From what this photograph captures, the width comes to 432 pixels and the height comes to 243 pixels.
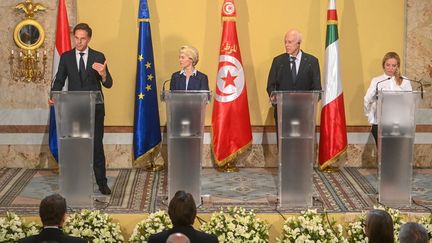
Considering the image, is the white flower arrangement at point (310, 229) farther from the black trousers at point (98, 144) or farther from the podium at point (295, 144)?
the black trousers at point (98, 144)

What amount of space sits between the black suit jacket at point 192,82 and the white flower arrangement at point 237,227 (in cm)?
164

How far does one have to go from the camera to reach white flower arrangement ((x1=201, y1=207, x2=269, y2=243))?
23.4ft

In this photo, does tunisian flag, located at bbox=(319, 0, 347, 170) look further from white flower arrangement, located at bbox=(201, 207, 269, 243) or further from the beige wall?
white flower arrangement, located at bbox=(201, 207, 269, 243)

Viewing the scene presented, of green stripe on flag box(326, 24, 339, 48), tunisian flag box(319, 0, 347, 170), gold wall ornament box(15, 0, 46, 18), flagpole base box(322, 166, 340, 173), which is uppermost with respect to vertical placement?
gold wall ornament box(15, 0, 46, 18)

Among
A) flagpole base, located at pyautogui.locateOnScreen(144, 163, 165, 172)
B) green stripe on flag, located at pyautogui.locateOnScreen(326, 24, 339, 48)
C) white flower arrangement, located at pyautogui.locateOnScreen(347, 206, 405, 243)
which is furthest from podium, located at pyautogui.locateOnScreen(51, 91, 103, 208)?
green stripe on flag, located at pyautogui.locateOnScreen(326, 24, 339, 48)

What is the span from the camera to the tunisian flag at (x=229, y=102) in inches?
379

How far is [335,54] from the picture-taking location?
31.5 ft

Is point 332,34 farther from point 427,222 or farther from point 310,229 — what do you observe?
point 310,229

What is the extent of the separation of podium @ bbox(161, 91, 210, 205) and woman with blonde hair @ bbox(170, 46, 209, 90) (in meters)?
0.86

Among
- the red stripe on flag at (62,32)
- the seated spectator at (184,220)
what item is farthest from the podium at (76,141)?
the seated spectator at (184,220)

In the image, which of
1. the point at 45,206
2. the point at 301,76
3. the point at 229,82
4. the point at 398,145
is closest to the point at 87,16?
the point at 229,82

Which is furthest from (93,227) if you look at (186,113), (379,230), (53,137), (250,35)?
(250,35)

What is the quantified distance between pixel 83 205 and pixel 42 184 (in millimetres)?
1446

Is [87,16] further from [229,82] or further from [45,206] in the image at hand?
[45,206]
